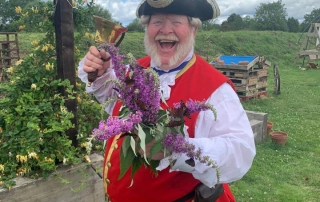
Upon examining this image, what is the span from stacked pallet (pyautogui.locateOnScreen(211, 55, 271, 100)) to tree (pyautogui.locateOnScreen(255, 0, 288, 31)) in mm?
36123

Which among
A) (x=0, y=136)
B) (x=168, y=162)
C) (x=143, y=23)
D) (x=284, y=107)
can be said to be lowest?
(x=284, y=107)

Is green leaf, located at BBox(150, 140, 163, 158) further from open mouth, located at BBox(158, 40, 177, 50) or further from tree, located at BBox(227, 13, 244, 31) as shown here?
tree, located at BBox(227, 13, 244, 31)

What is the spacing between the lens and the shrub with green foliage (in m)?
2.84

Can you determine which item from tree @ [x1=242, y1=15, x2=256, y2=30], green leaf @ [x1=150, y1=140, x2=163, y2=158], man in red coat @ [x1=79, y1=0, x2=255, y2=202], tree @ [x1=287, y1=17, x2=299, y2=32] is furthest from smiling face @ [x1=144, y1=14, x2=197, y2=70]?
tree @ [x1=287, y1=17, x2=299, y2=32]

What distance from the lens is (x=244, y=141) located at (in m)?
1.54

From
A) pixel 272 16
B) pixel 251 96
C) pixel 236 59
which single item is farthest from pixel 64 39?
pixel 272 16

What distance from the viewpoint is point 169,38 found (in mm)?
1729

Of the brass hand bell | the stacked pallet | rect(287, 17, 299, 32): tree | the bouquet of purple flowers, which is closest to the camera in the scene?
the bouquet of purple flowers

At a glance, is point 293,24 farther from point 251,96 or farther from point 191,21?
point 191,21

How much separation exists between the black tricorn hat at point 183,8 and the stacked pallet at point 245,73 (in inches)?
301

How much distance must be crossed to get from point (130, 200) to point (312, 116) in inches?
298

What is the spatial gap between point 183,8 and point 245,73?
26.1 feet

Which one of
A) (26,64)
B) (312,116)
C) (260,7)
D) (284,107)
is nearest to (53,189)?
(26,64)

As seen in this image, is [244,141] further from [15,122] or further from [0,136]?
[0,136]
